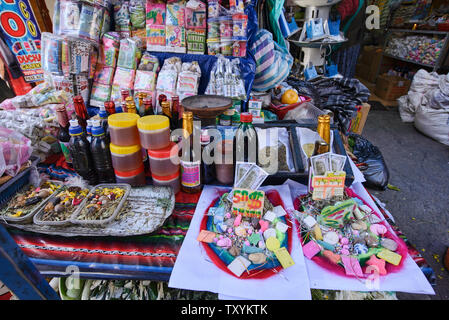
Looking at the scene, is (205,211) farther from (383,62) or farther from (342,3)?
(383,62)

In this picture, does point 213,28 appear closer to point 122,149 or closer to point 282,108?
point 282,108

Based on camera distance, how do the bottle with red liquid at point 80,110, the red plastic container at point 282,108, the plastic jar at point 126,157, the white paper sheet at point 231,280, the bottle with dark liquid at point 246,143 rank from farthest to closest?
the red plastic container at point 282,108 < the bottle with red liquid at point 80,110 < the bottle with dark liquid at point 246,143 < the plastic jar at point 126,157 < the white paper sheet at point 231,280

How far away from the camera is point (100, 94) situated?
6.74ft

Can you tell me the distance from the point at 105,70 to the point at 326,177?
6.32 ft

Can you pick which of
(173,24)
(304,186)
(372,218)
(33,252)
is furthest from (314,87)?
(33,252)

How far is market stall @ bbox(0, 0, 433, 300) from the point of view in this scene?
2.91 ft

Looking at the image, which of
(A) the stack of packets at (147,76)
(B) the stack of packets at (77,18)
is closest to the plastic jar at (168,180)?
(A) the stack of packets at (147,76)

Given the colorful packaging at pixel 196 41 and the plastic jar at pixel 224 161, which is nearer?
the plastic jar at pixel 224 161

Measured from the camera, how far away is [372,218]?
41.7 inches

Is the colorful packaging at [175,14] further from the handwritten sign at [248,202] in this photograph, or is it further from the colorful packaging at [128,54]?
the handwritten sign at [248,202]

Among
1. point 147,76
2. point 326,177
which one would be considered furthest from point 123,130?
point 147,76

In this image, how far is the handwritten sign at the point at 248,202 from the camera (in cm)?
103
